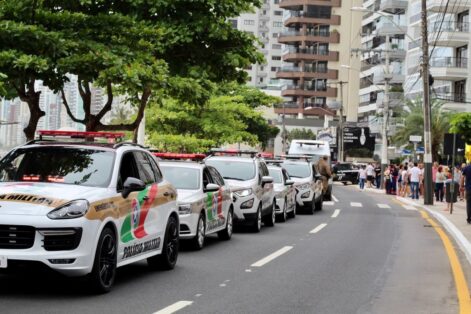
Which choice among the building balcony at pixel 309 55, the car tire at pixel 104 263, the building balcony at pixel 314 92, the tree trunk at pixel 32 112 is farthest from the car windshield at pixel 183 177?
the building balcony at pixel 309 55

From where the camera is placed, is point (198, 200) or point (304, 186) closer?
point (198, 200)

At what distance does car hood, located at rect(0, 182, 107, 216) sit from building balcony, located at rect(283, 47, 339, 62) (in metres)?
129

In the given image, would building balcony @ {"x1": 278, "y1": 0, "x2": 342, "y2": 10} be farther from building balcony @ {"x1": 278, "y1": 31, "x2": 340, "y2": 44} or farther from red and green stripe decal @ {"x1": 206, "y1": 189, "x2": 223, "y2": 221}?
red and green stripe decal @ {"x1": 206, "y1": 189, "x2": 223, "y2": 221}

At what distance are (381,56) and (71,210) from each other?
101 m

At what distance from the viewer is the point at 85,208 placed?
987 centimetres

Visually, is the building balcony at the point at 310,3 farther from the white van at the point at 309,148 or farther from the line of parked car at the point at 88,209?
the line of parked car at the point at 88,209

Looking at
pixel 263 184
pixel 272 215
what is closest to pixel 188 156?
pixel 263 184

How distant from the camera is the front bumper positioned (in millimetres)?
9516

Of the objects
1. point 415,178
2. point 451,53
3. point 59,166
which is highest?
point 451,53

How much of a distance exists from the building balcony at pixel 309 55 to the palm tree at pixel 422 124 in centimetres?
6411

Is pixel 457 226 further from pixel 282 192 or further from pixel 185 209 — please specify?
pixel 185 209

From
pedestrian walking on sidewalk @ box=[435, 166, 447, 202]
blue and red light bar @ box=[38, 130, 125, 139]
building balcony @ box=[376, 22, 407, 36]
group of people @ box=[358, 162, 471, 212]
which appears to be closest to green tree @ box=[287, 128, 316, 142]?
building balcony @ box=[376, 22, 407, 36]

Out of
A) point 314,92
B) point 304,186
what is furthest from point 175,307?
point 314,92

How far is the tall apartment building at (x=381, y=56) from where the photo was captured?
98.9 m
